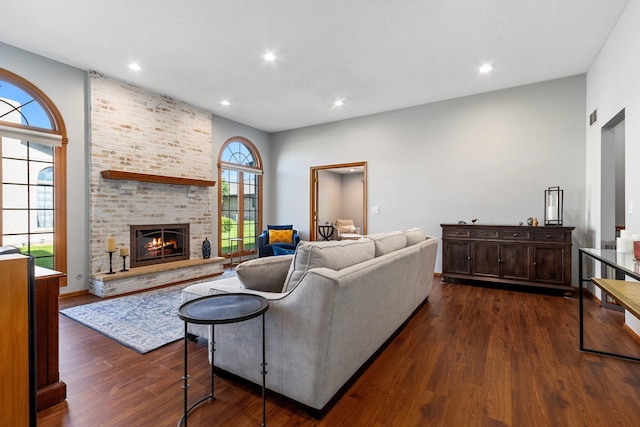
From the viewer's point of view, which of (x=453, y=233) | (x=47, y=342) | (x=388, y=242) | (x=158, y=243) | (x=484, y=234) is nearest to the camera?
(x=47, y=342)

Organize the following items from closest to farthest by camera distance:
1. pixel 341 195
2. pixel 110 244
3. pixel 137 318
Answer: pixel 137 318 → pixel 110 244 → pixel 341 195

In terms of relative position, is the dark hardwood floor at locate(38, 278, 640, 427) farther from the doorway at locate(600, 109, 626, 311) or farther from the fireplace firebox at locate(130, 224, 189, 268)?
the fireplace firebox at locate(130, 224, 189, 268)

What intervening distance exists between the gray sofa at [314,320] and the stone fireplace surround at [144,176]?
2720mm

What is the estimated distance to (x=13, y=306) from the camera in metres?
1.26

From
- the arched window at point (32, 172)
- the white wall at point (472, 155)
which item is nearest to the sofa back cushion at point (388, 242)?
the white wall at point (472, 155)

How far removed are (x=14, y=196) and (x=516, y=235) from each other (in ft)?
20.9

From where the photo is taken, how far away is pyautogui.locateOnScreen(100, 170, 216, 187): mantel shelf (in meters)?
4.11

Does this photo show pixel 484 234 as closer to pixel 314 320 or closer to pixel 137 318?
pixel 314 320

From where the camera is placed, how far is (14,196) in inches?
141

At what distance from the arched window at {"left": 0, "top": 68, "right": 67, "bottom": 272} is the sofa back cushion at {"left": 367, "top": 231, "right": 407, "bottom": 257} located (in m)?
4.02

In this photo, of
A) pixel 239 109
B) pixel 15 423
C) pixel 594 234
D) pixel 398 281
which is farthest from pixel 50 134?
pixel 594 234

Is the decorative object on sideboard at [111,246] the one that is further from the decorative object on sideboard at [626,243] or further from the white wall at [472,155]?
the decorative object on sideboard at [626,243]

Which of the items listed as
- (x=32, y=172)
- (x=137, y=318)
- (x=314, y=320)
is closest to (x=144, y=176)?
(x=32, y=172)

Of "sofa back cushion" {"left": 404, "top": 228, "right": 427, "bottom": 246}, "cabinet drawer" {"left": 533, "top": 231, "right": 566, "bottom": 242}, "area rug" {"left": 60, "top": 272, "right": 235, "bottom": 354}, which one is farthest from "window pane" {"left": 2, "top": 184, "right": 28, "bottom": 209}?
"cabinet drawer" {"left": 533, "top": 231, "right": 566, "bottom": 242}
